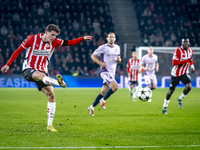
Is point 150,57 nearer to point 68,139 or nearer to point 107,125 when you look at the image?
point 107,125

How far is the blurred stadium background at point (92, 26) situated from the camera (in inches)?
820

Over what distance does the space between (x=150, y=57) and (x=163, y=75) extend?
720 cm

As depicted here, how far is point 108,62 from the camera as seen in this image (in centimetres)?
775

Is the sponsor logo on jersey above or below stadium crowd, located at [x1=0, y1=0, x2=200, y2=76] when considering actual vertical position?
below

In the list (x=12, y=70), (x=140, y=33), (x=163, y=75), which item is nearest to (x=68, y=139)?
(x=163, y=75)

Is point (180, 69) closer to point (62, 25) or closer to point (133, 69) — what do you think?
point (133, 69)

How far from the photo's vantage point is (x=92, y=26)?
2464 centimetres

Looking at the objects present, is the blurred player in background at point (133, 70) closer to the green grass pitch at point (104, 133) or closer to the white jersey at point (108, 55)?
the white jersey at point (108, 55)

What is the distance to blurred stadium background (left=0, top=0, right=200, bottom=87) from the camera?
68.3 ft

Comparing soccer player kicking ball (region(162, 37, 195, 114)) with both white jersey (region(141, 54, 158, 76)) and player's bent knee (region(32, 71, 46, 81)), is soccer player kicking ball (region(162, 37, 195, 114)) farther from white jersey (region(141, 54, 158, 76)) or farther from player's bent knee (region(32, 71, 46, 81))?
white jersey (region(141, 54, 158, 76))

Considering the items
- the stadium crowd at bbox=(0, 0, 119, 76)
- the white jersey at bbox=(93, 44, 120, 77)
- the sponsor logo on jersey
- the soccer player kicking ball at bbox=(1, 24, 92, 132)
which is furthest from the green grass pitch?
the stadium crowd at bbox=(0, 0, 119, 76)

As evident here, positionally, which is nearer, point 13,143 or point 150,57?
point 13,143

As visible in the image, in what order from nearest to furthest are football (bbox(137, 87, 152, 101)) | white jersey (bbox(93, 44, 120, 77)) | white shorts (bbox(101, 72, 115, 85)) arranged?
white shorts (bbox(101, 72, 115, 85))
white jersey (bbox(93, 44, 120, 77))
football (bbox(137, 87, 152, 101))

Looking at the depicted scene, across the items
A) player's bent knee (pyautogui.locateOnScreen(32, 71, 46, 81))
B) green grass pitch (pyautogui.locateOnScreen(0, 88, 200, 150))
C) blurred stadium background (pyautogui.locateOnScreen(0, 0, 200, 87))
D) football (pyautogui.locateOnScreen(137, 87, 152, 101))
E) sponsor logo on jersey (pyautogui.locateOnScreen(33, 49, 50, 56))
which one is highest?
blurred stadium background (pyautogui.locateOnScreen(0, 0, 200, 87))
